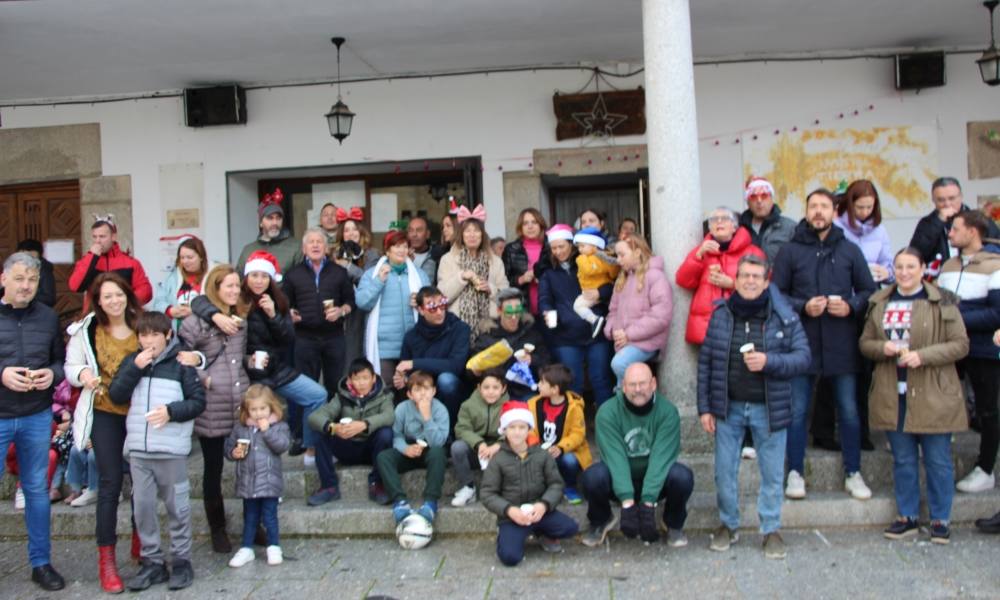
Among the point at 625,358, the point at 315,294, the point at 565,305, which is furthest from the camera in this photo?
the point at 315,294

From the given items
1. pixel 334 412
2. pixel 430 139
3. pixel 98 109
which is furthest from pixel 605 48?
pixel 98 109

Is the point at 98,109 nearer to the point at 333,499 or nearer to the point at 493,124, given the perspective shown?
the point at 493,124

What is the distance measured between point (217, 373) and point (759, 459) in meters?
3.12

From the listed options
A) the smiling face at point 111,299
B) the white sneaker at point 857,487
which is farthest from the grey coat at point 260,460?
the white sneaker at point 857,487

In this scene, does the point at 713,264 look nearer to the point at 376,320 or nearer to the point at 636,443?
the point at 636,443

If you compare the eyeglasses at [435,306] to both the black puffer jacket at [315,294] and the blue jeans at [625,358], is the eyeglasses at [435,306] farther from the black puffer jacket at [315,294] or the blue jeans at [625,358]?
the blue jeans at [625,358]

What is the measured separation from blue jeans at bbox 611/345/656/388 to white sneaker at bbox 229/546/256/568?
7.70 ft

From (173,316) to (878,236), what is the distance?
A: 15.3ft

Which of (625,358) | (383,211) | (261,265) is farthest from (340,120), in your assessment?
(625,358)

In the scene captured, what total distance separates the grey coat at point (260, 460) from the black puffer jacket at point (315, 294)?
1.21m

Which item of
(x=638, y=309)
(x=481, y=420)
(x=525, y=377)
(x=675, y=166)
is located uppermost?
(x=675, y=166)

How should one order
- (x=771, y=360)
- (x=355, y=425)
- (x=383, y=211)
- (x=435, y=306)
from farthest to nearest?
(x=383, y=211) < (x=435, y=306) < (x=355, y=425) < (x=771, y=360)

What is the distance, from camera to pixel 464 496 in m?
5.45

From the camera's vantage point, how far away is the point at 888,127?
843 cm
